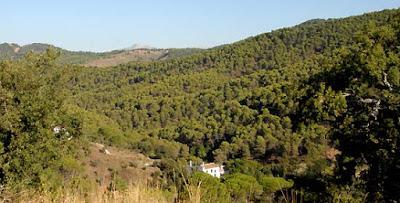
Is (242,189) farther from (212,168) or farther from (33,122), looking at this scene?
(212,168)

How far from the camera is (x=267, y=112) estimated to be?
198 ft

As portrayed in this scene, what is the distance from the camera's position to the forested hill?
30.3 feet

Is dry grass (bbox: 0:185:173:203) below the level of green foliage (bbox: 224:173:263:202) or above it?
above

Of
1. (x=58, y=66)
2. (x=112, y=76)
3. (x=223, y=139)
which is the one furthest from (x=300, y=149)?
(x=112, y=76)

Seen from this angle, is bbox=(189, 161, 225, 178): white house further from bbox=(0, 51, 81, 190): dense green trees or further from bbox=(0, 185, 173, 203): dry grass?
bbox=(0, 185, 173, 203): dry grass

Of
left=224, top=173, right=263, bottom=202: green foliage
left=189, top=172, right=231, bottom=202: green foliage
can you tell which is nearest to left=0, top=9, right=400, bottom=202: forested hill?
left=189, top=172, right=231, bottom=202: green foliage

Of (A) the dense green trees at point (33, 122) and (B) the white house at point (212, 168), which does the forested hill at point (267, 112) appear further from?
(B) the white house at point (212, 168)

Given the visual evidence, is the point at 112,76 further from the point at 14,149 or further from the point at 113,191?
the point at 113,191

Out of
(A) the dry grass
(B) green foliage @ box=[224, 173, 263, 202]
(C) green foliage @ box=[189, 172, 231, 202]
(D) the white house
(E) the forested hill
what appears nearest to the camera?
(A) the dry grass

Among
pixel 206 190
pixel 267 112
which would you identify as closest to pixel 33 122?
pixel 206 190

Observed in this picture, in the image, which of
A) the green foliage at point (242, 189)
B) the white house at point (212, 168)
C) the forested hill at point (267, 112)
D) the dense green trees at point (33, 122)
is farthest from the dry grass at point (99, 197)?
the white house at point (212, 168)

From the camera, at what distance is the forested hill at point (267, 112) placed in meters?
9.25

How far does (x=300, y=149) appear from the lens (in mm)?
52719

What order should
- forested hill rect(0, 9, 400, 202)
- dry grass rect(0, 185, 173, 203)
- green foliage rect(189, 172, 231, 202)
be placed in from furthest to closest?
forested hill rect(0, 9, 400, 202), green foliage rect(189, 172, 231, 202), dry grass rect(0, 185, 173, 203)
